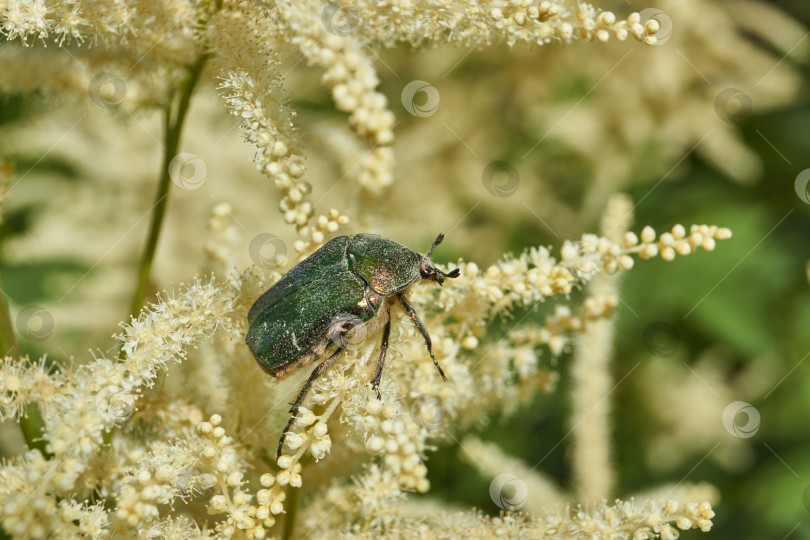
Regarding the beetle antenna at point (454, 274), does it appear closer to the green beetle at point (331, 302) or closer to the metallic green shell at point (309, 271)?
the green beetle at point (331, 302)

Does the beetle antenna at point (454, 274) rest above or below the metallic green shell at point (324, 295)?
above

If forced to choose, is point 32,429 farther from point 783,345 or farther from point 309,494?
point 783,345

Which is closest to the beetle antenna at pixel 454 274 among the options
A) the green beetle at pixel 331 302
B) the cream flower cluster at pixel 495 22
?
the green beetle at pixel 331 302

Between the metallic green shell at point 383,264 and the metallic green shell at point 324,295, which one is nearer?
the metallic green shell at point 324,295

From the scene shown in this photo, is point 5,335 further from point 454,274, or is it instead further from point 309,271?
point 454,274

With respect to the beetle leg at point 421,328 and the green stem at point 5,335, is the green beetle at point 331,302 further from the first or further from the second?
the green stem at point 5,335

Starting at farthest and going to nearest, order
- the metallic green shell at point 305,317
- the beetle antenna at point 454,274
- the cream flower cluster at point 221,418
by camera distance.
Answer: the beetle antenna at point 454,274, the metallic green shell at point 305,317, the cream flower cluster at point 221,418

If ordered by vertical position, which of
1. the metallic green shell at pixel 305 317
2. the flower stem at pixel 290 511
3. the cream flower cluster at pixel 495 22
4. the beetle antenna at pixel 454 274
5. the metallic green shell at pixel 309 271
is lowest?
the flower stem at pixel 290 511

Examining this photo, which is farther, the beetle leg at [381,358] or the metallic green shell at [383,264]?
the metallic green shell at [383,264]

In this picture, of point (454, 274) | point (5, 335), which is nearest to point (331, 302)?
point (454, 274)

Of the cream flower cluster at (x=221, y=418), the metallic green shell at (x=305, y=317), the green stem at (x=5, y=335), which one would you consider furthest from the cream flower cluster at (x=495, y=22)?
the green stem at (x=5, y=335)

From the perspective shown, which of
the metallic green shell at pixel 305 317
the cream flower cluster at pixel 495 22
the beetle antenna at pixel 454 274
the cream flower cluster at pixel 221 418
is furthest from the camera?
the beetle antenna at pixel 454 274
